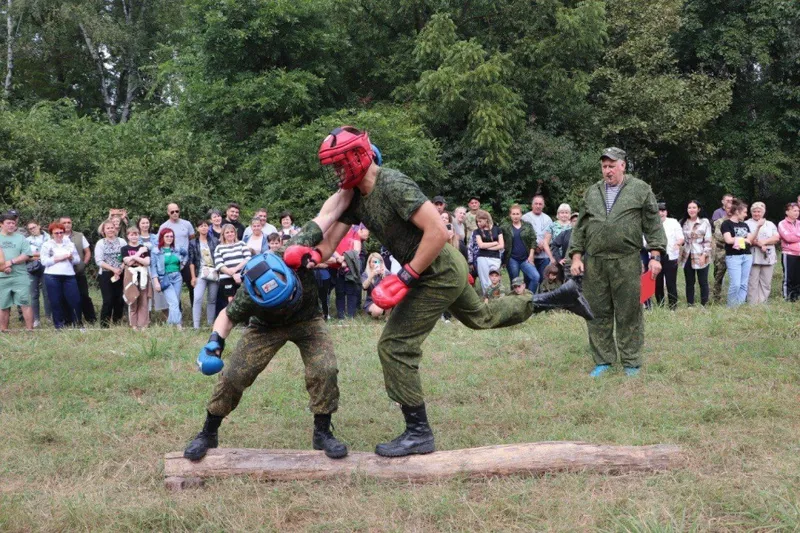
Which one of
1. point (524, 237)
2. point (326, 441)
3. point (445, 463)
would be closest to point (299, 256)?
point (326, 441)

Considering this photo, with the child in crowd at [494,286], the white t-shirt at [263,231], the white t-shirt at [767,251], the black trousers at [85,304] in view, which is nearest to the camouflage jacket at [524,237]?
the child in crowd at [494,286]

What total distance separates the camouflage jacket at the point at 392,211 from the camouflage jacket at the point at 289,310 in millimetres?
270

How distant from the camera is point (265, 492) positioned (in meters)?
4.59

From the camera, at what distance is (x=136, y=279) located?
10.3 m

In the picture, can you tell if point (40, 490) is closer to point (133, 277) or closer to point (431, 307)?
point (431, 307)

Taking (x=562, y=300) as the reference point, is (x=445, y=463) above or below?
below

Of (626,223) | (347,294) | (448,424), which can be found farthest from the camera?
(347,294)

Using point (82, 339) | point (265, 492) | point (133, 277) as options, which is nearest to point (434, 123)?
point (133, 277)

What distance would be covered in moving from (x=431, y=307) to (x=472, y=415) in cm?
163

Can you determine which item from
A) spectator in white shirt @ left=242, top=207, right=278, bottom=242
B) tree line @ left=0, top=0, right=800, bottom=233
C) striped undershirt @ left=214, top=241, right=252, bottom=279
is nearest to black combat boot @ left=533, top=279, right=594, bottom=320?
striped undershirt @ left=214, top=241, right=252, bottom=279

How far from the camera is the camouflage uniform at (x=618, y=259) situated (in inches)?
271

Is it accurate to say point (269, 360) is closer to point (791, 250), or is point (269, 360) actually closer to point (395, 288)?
point (395, 288)

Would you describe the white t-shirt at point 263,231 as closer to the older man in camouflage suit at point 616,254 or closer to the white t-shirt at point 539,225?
the white t-shirt at point 539,225

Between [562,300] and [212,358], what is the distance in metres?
2.59
